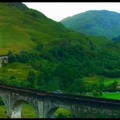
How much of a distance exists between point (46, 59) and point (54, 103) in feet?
250

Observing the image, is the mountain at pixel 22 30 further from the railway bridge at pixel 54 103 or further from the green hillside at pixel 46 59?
the railway bridge at pixel 54 103

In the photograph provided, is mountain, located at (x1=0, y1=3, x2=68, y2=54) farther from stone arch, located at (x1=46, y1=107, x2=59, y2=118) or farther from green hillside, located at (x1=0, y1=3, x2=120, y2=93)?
stone arch, located at (x1=46, y1=107, x2=59, y2=118)

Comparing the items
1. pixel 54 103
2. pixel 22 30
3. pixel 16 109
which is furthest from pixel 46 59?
pixel 54 103

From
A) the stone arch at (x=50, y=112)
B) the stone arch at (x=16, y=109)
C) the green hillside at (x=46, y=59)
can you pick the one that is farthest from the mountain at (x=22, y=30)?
the stone arch at (x=50, y=112)

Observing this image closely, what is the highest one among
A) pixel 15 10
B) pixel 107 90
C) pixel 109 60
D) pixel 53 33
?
pixel 15 10

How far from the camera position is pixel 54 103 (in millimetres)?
44344

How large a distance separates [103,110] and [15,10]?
530 feet

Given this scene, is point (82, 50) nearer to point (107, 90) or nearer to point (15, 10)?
point (107, 90)

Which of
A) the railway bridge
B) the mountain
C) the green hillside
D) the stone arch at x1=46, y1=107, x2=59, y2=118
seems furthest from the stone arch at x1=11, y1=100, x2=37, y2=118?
the mountain

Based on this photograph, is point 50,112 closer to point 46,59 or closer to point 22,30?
point 46,59

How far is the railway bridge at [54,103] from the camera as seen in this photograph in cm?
3706

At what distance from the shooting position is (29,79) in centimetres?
8688

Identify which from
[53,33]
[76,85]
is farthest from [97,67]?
[53,33]

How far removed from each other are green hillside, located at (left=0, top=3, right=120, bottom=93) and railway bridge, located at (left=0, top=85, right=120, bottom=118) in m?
20.1
